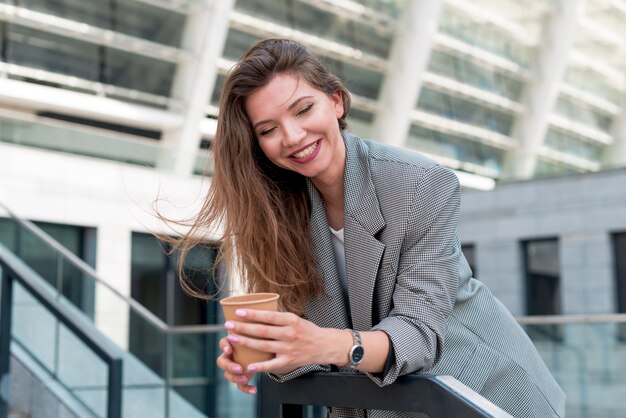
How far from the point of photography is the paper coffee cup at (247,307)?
1.64m

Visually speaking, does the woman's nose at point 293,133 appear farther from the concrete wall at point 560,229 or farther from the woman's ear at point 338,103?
the concrete wall at point 560,229

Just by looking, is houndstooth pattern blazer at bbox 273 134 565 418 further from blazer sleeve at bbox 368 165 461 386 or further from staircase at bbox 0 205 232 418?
staircase at bbox 0 205 232 418

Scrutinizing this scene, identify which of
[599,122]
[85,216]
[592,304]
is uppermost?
[599,122]

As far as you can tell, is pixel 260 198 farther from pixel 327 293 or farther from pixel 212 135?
pixel 212 135

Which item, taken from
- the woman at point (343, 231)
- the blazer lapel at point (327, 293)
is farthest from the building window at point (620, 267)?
the blazer lapel at point (327, 293)

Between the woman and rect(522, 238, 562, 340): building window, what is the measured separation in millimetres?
18101

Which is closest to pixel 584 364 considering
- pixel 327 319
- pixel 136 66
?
pixel 327 319

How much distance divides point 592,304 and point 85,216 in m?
10.2

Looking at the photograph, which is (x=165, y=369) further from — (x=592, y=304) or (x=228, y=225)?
(x=592, y=304)

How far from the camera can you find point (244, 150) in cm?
217

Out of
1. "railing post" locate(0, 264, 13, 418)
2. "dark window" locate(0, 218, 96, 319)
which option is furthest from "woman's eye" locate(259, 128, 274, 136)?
"dark window" locate(0, 218, 96, 319)

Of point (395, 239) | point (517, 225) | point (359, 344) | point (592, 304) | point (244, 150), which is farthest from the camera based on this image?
point (517, 225)

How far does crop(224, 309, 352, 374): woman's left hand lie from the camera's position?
162cm

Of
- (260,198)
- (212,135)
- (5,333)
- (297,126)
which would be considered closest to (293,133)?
(297,126)
